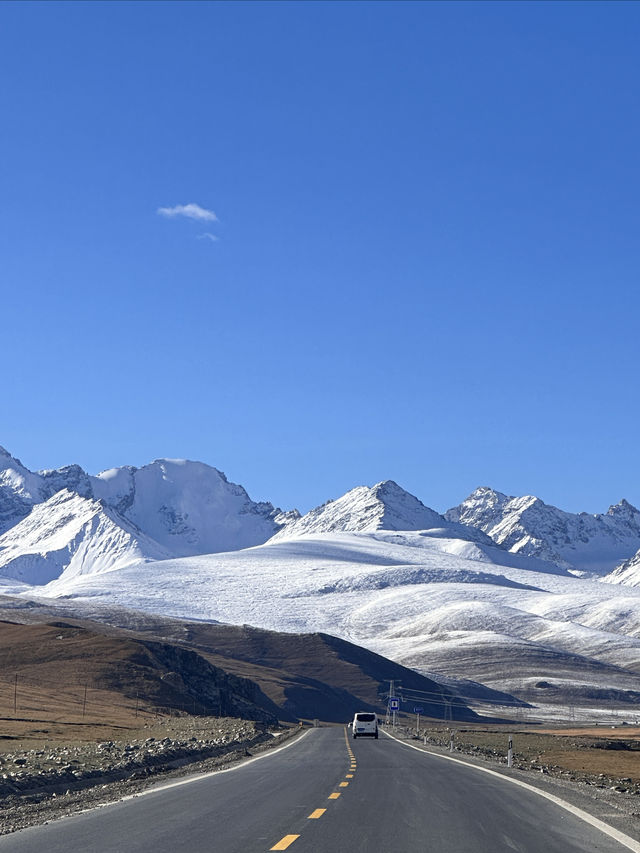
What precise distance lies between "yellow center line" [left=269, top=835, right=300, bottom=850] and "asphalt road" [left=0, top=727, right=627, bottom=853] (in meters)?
0.02

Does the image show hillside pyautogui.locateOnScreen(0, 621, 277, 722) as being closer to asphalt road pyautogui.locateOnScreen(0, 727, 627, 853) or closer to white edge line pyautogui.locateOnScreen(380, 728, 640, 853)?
white edge line pyautogui.locateOnScreen(380, 728, 640, 853)

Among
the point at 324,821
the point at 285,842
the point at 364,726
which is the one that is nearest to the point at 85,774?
the point at 324,821

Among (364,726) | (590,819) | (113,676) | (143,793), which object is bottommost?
(113,676)

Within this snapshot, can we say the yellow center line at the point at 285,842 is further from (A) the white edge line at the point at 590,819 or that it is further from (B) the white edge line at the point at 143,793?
(A) the white edge line at the point at 590,819

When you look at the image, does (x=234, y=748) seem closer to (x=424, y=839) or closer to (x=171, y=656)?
(x=424, y=839)

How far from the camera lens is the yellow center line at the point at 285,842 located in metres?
16.1

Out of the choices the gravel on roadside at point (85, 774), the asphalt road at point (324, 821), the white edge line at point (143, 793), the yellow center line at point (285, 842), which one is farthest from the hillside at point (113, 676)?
the yellow center line at point (285, 842)

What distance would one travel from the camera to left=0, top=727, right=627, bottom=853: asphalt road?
16641 millimetres

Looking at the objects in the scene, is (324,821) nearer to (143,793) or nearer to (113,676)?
(143,793)

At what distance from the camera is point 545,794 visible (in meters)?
27.2

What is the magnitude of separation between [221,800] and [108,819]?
3.95 meters

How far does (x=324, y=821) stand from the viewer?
1928cm

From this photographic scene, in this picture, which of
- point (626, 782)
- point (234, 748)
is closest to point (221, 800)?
point (626, 782)

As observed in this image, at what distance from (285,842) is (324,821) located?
2837 mm
